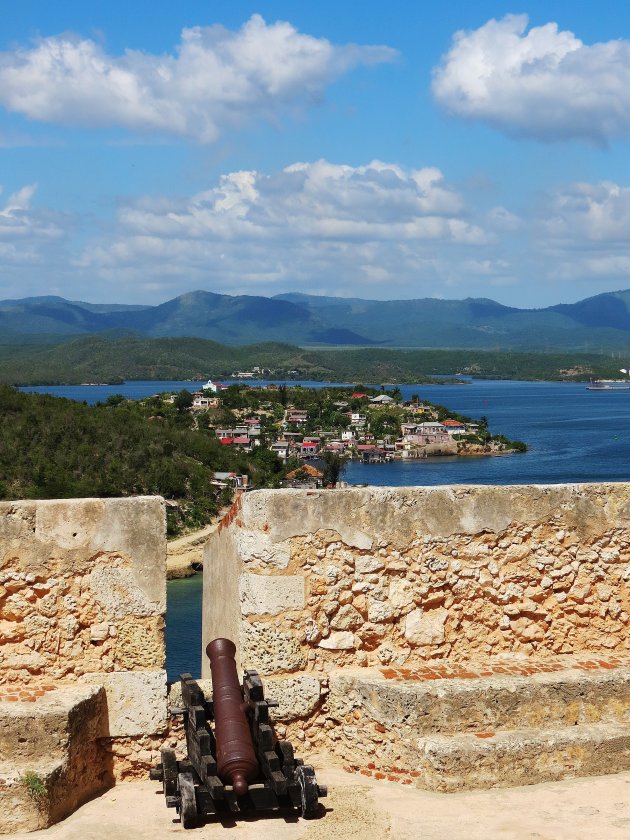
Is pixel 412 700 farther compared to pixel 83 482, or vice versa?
pixel 83 482

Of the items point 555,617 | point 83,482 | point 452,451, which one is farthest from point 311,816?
point 452,451

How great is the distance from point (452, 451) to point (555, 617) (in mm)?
89410

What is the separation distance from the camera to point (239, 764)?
4.43m

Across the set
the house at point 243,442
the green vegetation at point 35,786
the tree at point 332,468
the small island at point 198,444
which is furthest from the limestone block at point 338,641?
the house at point 243,442

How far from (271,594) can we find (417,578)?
0.80 metres

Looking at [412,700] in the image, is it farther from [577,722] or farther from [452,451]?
[452,451]

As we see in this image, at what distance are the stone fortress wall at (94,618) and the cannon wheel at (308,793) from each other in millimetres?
863

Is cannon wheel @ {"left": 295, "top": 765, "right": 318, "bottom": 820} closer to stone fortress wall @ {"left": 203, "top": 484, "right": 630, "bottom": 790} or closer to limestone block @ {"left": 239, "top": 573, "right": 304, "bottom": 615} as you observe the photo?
stone fortress wall @ {"left": 203, "top": 484, "right": 630, "bottom": 790}

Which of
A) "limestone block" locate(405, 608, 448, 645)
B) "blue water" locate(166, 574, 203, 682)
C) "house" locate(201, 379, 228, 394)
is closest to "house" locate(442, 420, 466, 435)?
"house" locate(201, 379, 228, 394)

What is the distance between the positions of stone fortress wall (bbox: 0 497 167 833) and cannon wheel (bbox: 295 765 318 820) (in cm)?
86

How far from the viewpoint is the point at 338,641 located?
525 cm

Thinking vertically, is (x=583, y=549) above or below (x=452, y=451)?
above

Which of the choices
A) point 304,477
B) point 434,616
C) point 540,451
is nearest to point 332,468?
point 304,477

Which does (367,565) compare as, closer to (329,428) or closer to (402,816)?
(402,816)
